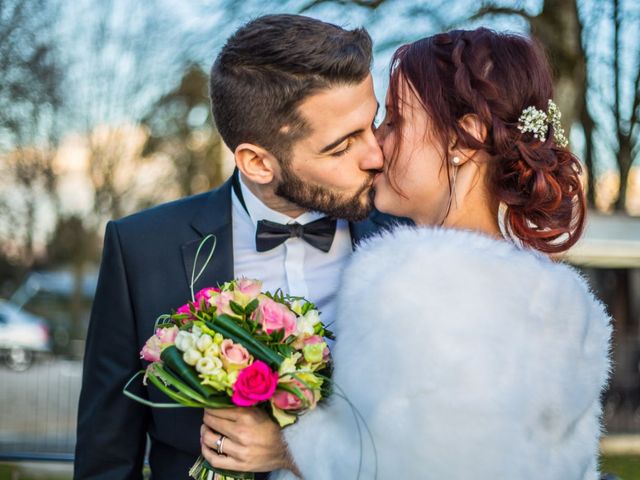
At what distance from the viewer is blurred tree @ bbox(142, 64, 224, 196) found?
21.9m

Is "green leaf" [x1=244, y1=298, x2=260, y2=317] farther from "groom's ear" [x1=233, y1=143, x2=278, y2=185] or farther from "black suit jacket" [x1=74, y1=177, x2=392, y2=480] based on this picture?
"groom's ear" [x1=233, y1=143, x2=278, y2=185]

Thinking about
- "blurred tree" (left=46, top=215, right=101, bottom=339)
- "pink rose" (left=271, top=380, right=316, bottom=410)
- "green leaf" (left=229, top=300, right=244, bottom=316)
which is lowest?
"blurred tree" (left=46, top=215, right=101, bottom=339)

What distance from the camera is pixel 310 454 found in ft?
8.74

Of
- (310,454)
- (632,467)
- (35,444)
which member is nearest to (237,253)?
(310,454)

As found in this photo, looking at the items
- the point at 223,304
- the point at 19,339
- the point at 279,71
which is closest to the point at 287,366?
the point at 223,304

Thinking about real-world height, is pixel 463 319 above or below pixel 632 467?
above

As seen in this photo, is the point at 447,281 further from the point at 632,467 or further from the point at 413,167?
the point at 632,467

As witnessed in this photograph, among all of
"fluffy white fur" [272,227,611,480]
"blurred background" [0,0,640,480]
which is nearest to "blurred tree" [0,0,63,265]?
"blurred background" [0,0,640,480]

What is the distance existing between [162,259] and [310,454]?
1.22 m

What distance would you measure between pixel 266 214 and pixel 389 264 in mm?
1190

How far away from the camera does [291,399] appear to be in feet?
8.73

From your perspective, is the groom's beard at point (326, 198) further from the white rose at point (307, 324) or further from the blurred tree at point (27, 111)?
the blurred tree at point (27, 111)

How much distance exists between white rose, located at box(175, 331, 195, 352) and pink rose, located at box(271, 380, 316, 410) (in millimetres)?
332

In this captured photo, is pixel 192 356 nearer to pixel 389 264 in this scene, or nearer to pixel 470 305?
pixel 389 264
